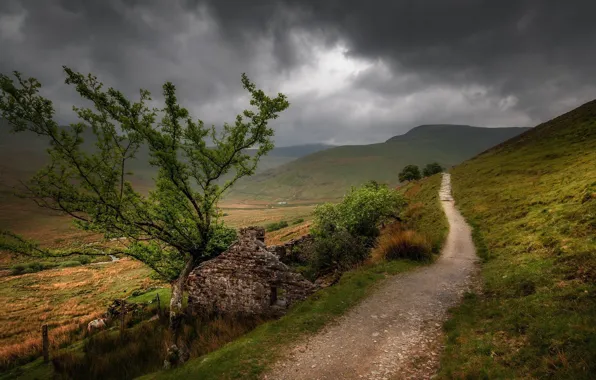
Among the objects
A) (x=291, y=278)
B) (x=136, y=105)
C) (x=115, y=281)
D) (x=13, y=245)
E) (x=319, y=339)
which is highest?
(x=136, y=105)

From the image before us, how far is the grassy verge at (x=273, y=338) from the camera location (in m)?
8.68

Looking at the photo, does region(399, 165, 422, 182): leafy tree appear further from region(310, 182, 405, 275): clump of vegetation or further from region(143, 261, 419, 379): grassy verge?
region(143, 261, 419, 379): grassy verge

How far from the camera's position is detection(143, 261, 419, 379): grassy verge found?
8.68 meters

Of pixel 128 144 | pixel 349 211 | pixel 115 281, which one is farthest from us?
pixel 115 281

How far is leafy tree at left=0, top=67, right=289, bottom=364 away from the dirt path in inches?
238

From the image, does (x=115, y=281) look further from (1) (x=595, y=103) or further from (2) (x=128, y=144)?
(1) (x=595, y=103)

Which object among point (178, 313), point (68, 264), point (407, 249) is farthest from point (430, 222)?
point (68, 264)

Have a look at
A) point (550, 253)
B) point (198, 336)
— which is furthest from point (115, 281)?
point (550, 253)

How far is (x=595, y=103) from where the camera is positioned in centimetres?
7031

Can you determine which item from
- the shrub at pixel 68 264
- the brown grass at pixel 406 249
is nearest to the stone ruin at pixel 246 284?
the brown grass at pixel 406 249

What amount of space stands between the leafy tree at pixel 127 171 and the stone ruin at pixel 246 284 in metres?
1.78

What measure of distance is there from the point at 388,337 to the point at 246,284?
8.06 m

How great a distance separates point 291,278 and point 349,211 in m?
12.0

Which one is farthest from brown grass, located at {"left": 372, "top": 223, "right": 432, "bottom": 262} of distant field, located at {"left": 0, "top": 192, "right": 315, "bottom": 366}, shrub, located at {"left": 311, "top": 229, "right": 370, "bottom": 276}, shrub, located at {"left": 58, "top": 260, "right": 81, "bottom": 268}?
shrub, located at {"left": 58, "top": 260, "right": 81, "bottom": 268}
